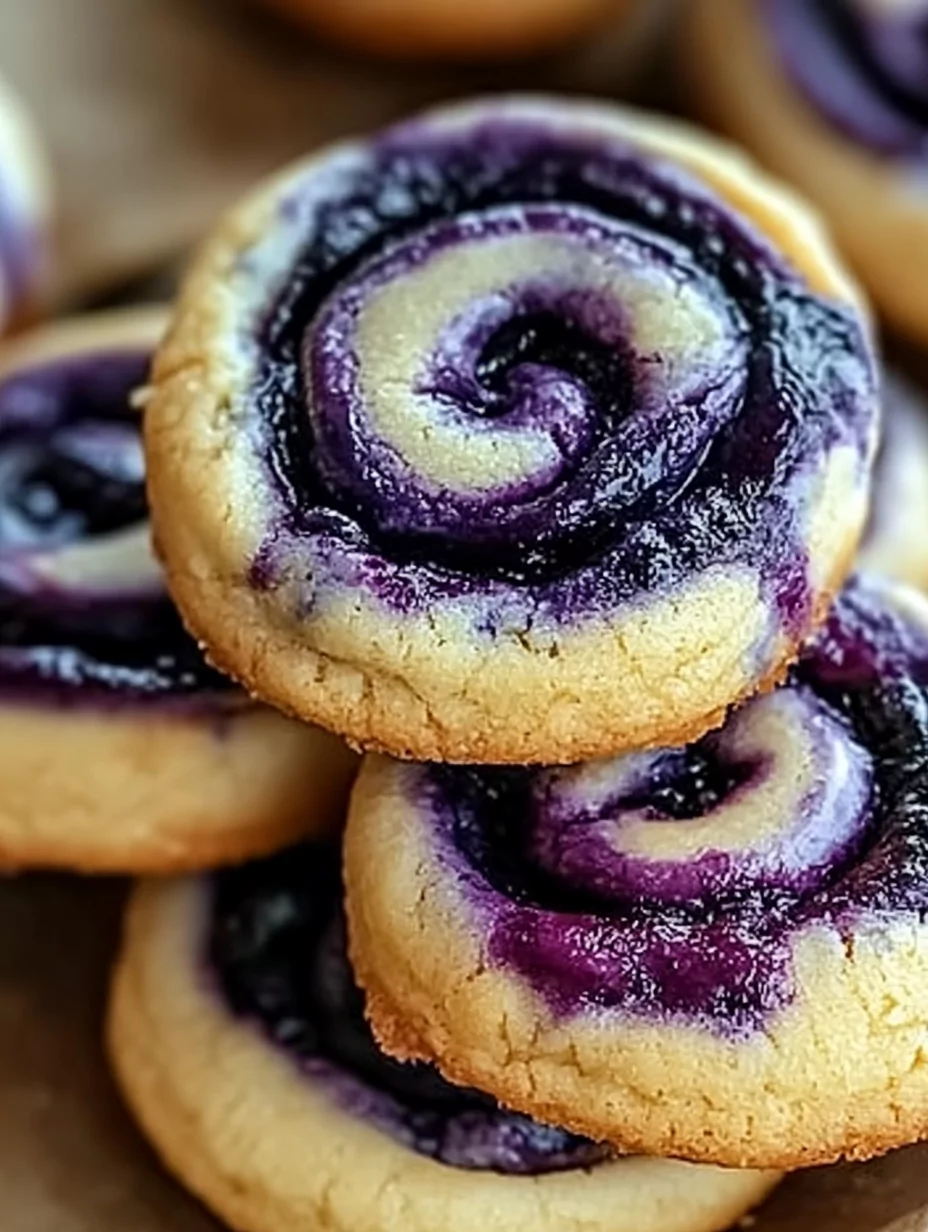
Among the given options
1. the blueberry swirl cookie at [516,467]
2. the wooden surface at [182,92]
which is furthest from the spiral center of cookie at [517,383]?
the wooden surface at [182,92]

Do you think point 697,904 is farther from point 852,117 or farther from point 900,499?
point 852,117

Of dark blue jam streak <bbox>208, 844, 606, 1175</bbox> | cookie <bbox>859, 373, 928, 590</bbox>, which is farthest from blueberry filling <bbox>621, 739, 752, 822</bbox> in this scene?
cookie <bbox>859, 373, 928, 590</bbox>

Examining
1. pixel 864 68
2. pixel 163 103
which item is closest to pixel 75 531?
pixel 163 103

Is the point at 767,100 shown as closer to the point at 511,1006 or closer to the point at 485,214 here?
the point at 485,214

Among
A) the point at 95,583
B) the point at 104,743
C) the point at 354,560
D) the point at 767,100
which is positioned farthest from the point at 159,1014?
the point at 767,100

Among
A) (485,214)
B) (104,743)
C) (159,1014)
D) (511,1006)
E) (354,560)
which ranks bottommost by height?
(159,1014)
